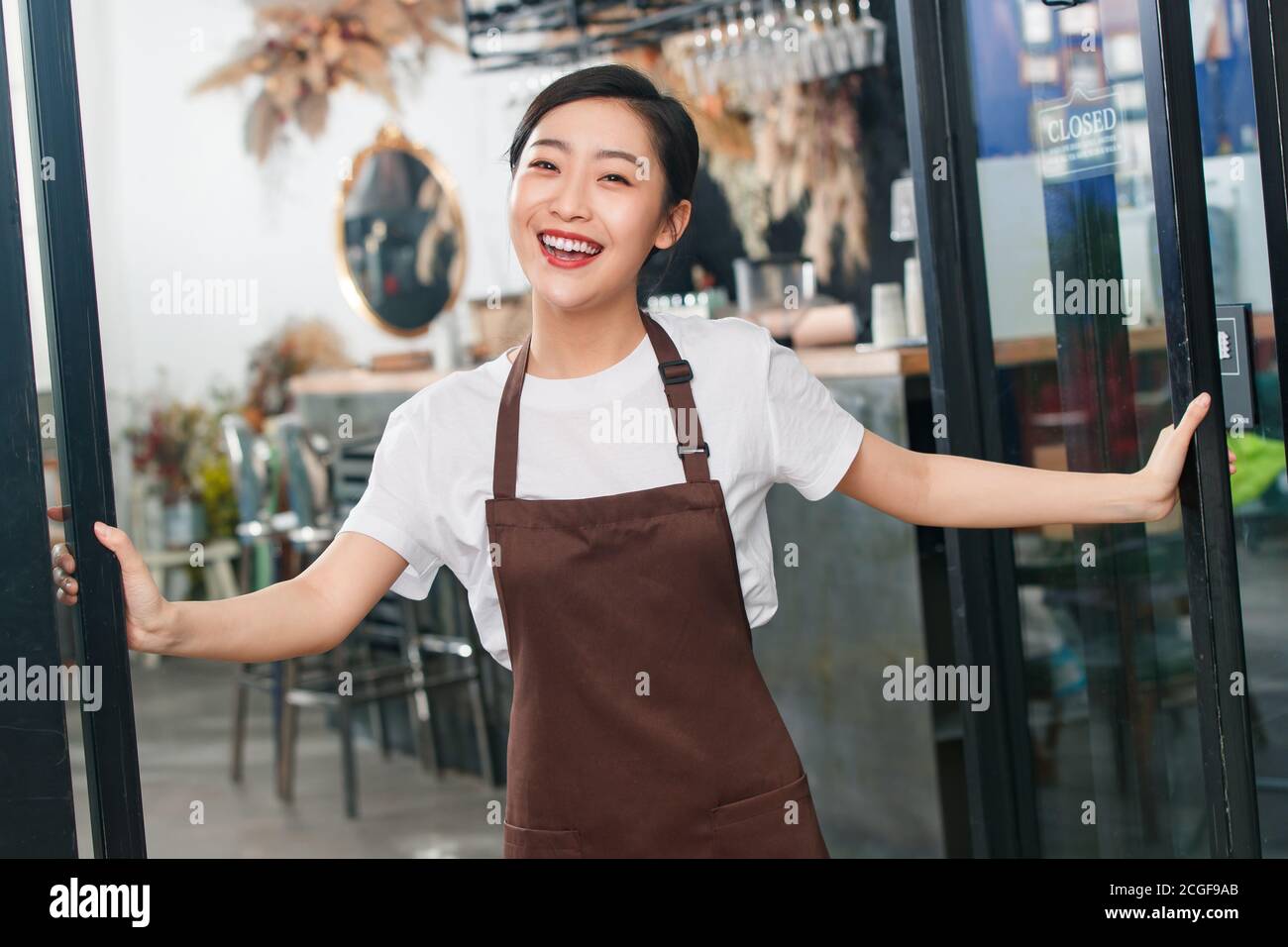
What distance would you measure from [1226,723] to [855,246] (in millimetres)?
3527

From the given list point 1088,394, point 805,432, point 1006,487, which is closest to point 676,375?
point 805,432

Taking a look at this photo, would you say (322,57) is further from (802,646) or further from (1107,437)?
(1107,437)

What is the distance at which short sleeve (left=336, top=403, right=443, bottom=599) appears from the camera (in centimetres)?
160

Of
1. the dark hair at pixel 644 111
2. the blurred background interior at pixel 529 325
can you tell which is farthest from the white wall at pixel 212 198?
the dark hair at pixel 644 111

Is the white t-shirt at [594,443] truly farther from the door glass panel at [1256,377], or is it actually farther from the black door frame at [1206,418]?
the door glass panel at [1256,377]

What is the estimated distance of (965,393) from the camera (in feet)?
7.44

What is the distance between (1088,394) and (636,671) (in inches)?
41.3

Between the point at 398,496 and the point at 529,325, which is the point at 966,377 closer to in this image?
the point at 398,496

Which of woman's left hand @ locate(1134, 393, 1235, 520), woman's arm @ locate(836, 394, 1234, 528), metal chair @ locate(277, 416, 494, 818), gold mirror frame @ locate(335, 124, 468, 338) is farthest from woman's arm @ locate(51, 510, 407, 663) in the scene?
gold mirror frame @ locate(335, 124, 468, 338)

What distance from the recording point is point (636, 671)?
1.61 meters

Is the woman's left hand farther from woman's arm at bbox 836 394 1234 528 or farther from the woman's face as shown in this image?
the woman's face

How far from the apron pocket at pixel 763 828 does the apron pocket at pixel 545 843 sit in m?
0.17

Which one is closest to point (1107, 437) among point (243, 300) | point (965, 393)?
point (965, 393)

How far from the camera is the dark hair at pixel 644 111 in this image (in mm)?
1617
